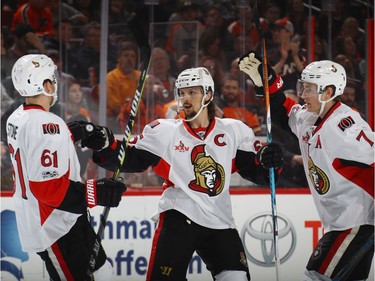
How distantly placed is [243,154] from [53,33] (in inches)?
91.9

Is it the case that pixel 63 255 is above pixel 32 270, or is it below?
above

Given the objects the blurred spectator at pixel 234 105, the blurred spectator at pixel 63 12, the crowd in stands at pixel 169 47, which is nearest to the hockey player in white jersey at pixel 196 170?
the crowd in stands at pixel 169 47

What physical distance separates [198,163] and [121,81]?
1979mm

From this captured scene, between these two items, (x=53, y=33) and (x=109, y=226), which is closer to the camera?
(x=109, y=226)

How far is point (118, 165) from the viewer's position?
3881 mm

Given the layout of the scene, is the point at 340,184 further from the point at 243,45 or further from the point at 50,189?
the point at 243,45

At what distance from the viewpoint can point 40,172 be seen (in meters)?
3.52

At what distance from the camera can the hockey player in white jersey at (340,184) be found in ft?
13.0

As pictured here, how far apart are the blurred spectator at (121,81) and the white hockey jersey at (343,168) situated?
187 centimetres

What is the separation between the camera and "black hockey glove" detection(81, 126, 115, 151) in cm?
390

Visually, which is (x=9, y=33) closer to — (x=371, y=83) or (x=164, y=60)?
(x=164, y=60)

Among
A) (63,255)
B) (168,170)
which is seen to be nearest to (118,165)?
(168,170)

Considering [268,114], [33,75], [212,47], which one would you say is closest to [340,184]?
[268,114]

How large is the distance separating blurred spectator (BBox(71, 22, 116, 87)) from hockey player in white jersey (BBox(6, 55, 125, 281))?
6.67ft
